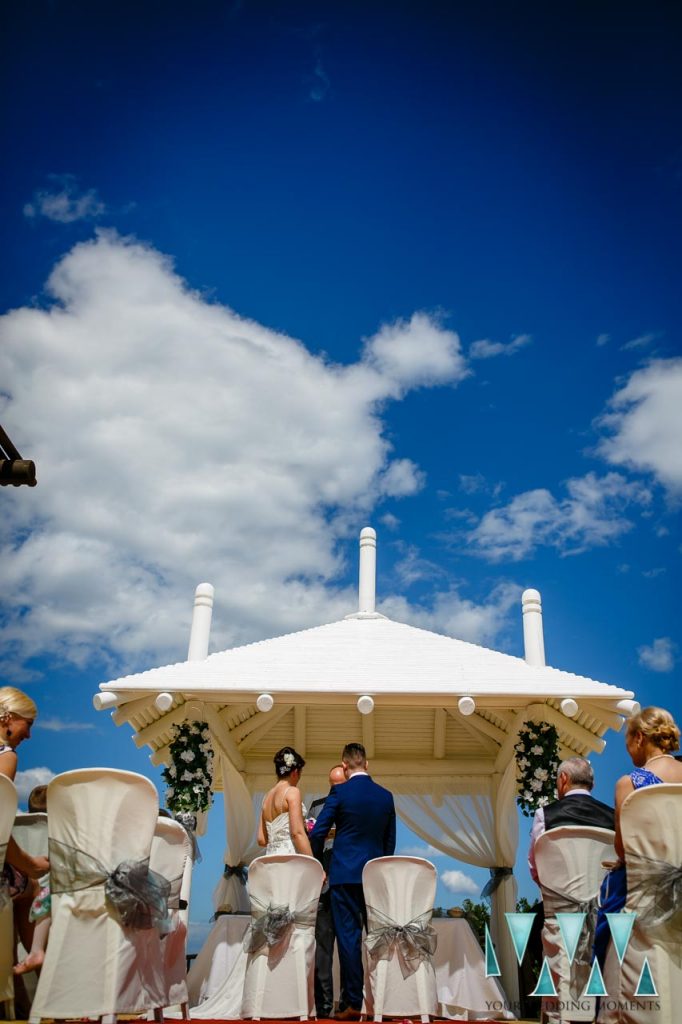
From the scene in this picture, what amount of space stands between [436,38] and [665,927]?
80.9 ft

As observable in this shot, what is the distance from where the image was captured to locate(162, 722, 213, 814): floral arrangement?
721 cm

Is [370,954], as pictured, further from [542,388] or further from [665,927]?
[542,388]

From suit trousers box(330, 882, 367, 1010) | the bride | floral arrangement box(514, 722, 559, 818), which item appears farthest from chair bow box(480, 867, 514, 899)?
the bride

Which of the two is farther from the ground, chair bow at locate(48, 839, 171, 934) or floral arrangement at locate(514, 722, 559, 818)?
floral arrangement at locate(514, 722, 559, 818)

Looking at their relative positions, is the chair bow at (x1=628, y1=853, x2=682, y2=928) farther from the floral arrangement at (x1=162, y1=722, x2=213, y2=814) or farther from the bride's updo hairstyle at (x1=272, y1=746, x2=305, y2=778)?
the floral arrangement at (x1=162, y1=722, x2=213, y2=814)

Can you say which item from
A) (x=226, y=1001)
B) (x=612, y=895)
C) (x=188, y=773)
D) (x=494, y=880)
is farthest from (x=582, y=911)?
(x=494, y=880)

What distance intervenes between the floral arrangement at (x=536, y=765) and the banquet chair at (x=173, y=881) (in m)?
3.86

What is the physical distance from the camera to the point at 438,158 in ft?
66.9

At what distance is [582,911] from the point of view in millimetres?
3535

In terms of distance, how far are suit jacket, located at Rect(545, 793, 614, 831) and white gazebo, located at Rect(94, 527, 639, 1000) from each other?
266 cm

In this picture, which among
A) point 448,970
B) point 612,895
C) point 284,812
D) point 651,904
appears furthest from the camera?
point 448,970

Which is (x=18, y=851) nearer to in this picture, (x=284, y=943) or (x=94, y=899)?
(x=94, y=899)

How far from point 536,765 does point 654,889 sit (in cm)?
464

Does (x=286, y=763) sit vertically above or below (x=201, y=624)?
below
